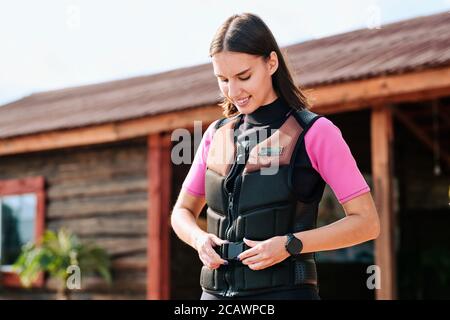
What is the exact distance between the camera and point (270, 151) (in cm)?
236

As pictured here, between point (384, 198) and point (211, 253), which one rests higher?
point (384, 198)

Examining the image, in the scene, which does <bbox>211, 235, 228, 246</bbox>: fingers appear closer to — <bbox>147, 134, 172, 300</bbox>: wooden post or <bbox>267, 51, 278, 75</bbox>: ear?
<bbox>267, 51, 278, 75</bbox>: ear

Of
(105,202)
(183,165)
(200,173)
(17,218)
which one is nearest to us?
(200,173)

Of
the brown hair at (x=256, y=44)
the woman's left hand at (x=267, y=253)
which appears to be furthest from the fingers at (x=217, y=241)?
the brown hair at (x=256, y=44)

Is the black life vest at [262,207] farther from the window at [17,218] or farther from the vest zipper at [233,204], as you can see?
the window at [17,218]

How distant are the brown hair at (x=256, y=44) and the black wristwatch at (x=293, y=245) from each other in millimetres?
Answer: 449

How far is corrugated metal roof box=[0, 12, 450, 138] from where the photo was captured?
24.3ft

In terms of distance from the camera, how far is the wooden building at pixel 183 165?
7.53m

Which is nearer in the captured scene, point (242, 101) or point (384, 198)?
point (242, 101)

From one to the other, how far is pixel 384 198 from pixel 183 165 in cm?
357

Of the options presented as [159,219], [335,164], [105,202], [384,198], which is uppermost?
[105,202]

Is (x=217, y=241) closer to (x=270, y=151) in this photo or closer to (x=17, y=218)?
(x=270, y=151)

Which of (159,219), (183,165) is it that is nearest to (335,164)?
(159,219)

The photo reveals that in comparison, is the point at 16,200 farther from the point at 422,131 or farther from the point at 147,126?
the point at 422,131
